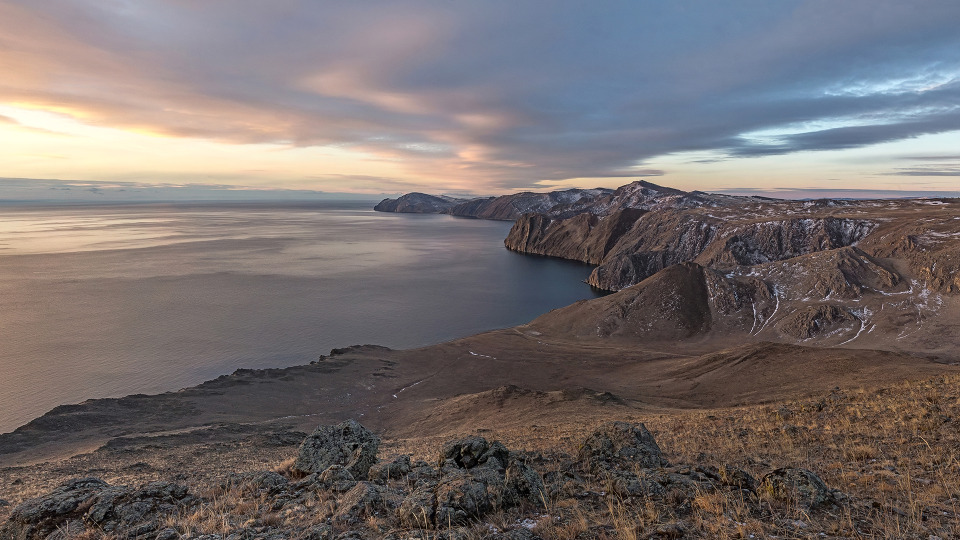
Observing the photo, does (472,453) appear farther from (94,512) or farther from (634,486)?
(94,512)

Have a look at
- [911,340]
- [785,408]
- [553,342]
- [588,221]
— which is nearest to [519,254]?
[588,221]

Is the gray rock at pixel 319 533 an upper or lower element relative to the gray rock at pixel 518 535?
lower

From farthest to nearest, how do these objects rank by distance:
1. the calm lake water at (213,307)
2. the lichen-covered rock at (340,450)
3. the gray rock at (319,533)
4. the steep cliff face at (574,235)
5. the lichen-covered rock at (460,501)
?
1. the steep cliff face at (574,235)
2. the calm lake water at (213,307)
3. the lichen-covered rock at (340,450)
4. the lichen-covered rock at (460,501)
5. the gray rock at (319,533)

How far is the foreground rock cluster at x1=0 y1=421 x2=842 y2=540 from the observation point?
6.09 metres

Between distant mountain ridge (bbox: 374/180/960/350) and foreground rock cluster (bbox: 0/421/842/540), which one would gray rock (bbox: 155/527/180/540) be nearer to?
foreground rock cluster (bbox: 0/421/842/540)

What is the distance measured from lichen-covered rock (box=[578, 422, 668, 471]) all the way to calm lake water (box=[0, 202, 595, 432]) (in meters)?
46.2

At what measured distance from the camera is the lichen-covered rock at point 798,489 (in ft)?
20.3

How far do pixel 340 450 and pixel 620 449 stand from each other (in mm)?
6454

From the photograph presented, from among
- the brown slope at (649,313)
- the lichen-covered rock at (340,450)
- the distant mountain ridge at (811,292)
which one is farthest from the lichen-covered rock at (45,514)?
the brown slope at (649,313)

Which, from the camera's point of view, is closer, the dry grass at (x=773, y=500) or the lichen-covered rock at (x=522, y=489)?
the dry grass at (x=773, y=500)

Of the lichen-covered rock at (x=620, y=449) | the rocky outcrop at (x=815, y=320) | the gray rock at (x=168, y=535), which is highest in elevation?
the gray rock at (x=168, y=535)

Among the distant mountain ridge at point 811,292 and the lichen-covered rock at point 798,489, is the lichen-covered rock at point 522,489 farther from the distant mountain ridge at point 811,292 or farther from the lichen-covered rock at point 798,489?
the distant mountain ridge at point 811,292

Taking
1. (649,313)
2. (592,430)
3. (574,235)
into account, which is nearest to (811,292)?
(649,313)

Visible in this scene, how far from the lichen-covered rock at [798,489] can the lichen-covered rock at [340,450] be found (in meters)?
7.60
